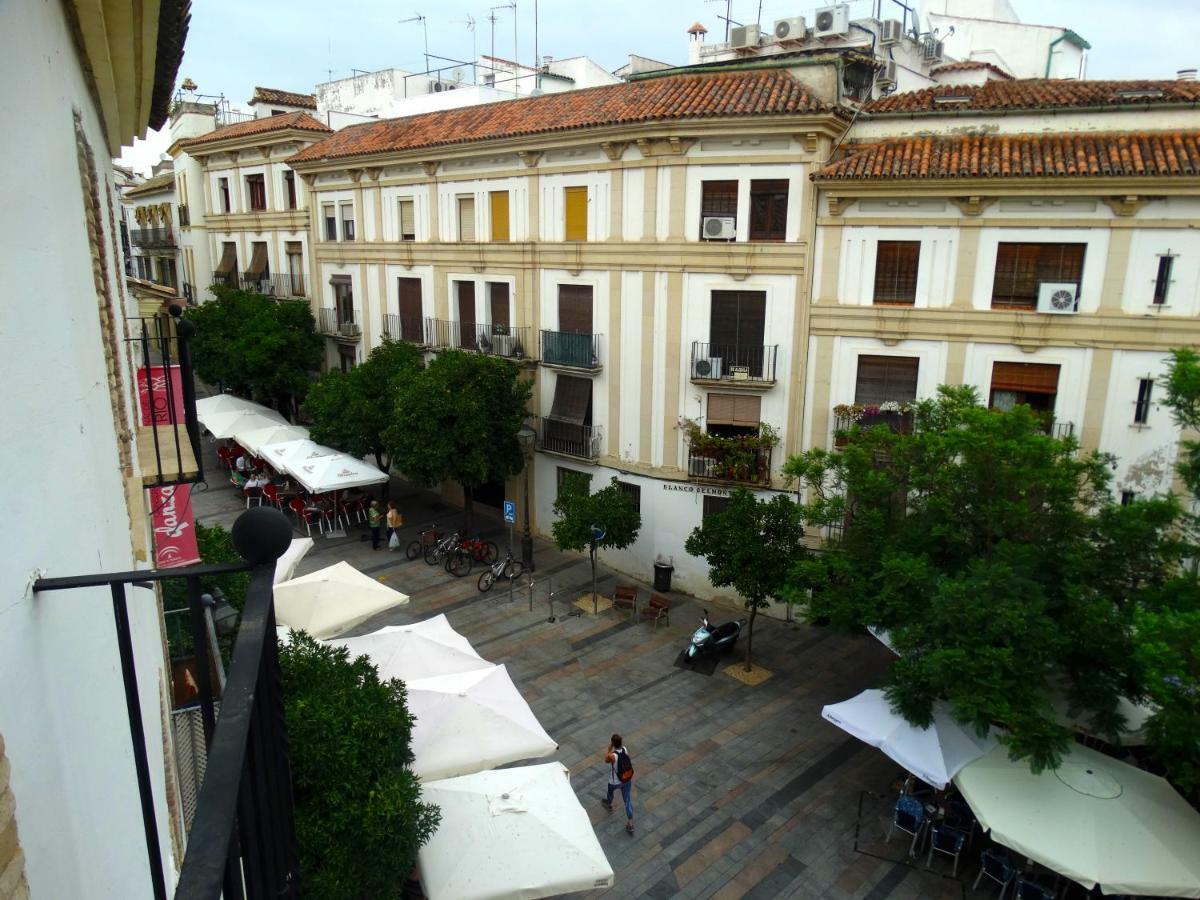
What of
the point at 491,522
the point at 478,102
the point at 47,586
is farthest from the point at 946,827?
the point at 478,102

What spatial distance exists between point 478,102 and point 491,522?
15.3m

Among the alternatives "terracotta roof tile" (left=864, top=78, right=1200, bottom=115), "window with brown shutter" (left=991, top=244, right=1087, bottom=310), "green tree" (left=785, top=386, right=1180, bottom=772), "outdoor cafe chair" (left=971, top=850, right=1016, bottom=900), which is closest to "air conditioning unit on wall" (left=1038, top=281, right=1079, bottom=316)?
"window with brown shutter" (left=991, top=244, right=1087, bottom=310)

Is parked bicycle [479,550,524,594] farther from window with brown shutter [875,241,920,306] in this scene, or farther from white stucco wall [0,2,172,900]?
→ white stucco wall [0,2,172,900]

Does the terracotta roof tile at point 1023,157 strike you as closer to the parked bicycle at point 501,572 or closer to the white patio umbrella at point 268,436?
the parked bicycle at point 501,572

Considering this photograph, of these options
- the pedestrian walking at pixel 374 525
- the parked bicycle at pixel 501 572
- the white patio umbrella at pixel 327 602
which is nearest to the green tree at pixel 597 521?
the parked bicycle at pixel 501 572

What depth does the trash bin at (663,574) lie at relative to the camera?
20219 millimetres

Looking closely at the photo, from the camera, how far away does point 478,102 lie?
97.3 ft

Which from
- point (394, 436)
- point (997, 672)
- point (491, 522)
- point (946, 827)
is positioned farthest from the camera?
point (491, 522)

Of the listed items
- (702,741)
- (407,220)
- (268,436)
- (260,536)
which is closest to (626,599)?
(702,741)

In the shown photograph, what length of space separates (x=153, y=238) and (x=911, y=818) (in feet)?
139

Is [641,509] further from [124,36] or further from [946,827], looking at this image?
[124,36]

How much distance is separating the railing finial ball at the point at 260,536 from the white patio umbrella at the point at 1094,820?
10.4 metres

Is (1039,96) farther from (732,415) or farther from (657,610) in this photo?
(657,610)

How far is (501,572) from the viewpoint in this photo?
20.9m
